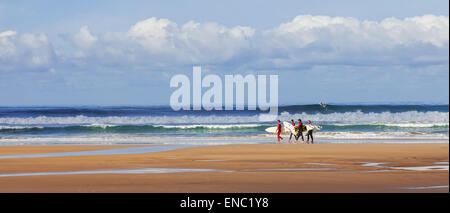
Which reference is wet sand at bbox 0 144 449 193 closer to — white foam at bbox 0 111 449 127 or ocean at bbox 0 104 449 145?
ocean at bbox 0 104 449 145

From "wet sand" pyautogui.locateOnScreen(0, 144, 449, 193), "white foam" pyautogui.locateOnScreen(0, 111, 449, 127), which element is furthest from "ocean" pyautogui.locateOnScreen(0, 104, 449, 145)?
"wet sand" pyautogui.locateOnScreen(0, 144, 449, 193)

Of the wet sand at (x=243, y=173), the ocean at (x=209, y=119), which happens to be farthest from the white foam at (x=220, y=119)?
the wet sand at (x=243, y=173)

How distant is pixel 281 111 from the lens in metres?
69.2

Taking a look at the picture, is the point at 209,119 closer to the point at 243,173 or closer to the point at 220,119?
the point at 220,119

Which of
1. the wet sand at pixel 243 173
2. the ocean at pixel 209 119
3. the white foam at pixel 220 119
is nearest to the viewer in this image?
the wet sand at pixel 243 173

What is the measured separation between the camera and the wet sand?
38.6 feet

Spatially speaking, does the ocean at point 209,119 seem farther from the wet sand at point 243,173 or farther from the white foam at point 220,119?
the wet sand at point 243,173

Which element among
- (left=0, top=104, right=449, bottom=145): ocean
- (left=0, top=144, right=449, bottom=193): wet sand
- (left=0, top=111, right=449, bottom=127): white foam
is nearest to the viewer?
(left=0, top=144, right=449, bottom=193): wet sand

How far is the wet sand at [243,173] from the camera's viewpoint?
1177 cm

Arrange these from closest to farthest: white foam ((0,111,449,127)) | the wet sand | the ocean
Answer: the wet sand
the ocean
white foam ((0,111,449,127))

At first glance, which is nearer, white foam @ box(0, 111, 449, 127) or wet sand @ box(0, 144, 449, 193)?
wet sand @ box(0, 144, 449, 193)

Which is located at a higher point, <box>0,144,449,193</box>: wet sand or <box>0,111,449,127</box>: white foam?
<box>0,111,449,127</box>: white foam

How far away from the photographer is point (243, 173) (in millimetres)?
14258

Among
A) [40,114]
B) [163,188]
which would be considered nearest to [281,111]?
[40,114]
